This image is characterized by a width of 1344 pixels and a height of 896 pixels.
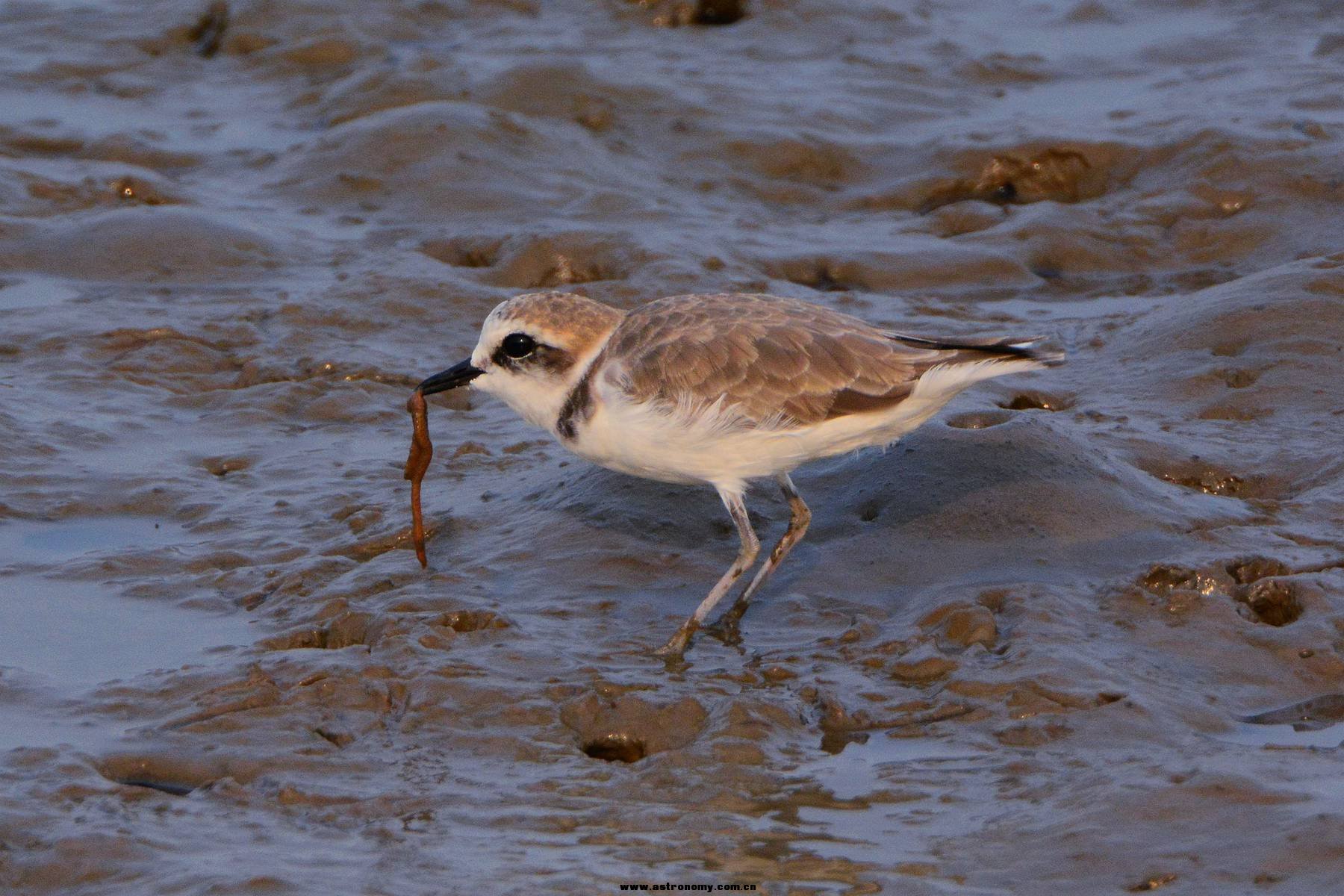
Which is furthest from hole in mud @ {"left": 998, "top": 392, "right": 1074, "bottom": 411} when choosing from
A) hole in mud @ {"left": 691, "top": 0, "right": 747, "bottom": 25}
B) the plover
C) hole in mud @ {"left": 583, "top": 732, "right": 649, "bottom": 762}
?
hole in mud @ {"left": 691, "top": 0, "right": 747, "bottom": 25}

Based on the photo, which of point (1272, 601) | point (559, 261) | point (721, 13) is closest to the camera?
point (1272, 601)

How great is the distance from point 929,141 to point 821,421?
6.18m

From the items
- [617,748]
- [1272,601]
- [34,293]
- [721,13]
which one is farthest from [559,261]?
[1272,601]

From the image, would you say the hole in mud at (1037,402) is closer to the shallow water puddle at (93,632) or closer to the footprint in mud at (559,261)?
the footprint in mud at (559,261)

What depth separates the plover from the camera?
627 cm

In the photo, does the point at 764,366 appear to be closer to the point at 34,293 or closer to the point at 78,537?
the point at 78,537

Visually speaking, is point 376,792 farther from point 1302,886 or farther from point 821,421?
point 1302,886

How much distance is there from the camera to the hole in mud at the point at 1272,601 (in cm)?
614

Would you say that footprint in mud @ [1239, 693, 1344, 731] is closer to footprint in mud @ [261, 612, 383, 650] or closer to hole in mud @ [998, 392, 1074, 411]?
hole in mud @ [998, 392, 1074, 411]

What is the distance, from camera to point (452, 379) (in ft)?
21.9

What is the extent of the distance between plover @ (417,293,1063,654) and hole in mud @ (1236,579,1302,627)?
1.21 metres

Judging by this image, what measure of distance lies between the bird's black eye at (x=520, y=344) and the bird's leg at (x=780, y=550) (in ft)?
3.93

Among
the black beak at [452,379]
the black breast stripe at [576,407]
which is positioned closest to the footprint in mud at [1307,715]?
the black breast stripe at [576,407]

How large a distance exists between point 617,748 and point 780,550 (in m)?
1.45
